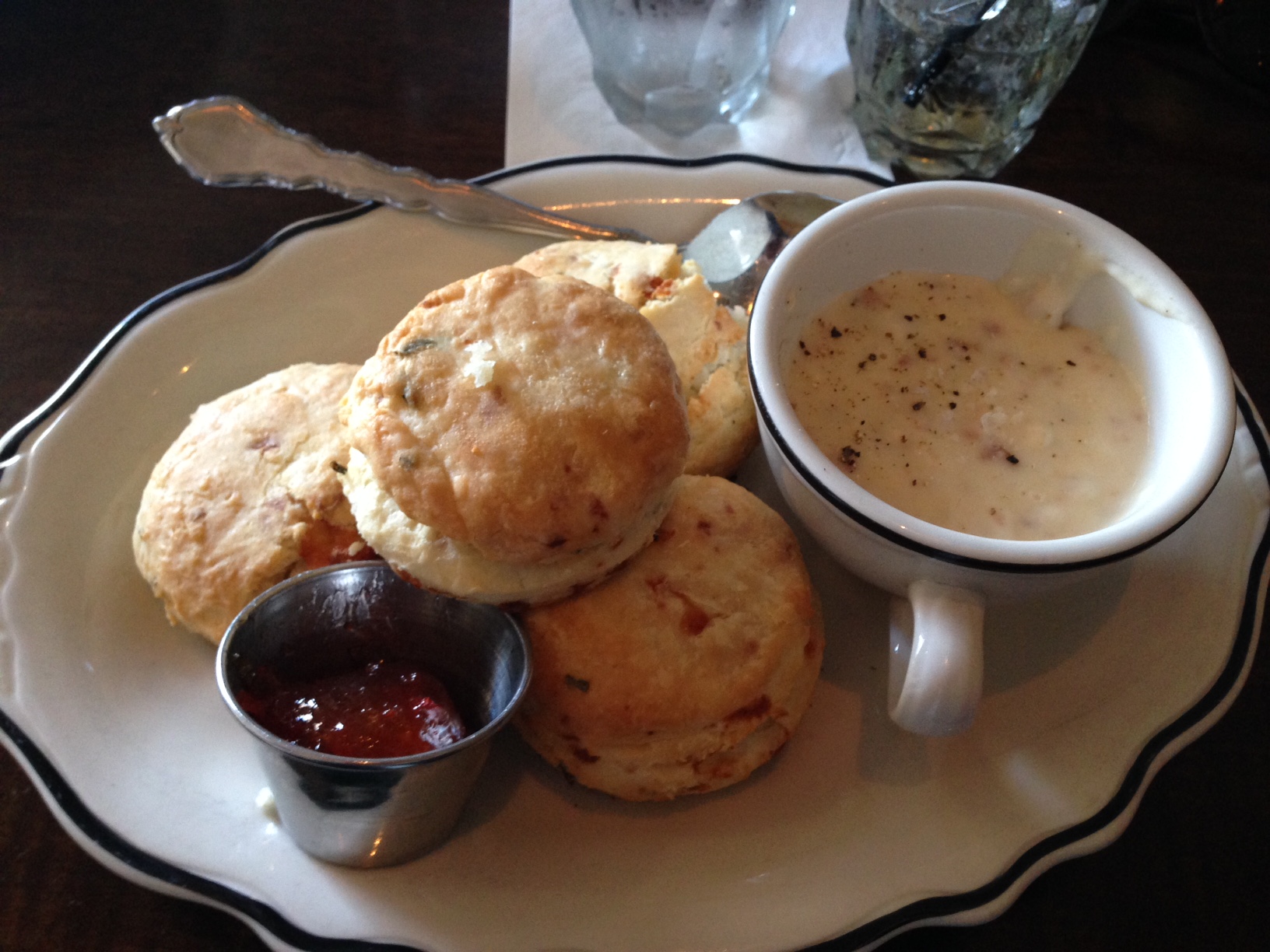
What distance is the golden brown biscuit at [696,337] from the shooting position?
145 cm

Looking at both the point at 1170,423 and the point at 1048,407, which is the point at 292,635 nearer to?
the point at 1048,407

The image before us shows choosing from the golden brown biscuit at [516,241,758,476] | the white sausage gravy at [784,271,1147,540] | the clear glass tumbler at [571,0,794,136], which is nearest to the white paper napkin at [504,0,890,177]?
the clear glass tumbler at [571,0,794,136]

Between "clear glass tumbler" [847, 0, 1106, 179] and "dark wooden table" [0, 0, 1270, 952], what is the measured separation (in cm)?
21

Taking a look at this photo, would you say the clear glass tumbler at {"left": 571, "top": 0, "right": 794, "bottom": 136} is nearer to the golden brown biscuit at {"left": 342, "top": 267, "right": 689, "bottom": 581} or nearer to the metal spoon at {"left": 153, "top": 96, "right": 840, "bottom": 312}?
the metal spoon at {"left": 153, "top": 96, "right": 840, "bottom": 312}

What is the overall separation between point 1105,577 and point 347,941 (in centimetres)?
121

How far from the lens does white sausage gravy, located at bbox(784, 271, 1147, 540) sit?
1.23 metres

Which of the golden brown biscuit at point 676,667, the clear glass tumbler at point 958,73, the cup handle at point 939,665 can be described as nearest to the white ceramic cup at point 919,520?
the cup handle at point 939,665

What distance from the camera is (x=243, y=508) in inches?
52.1

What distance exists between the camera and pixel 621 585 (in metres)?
1.23

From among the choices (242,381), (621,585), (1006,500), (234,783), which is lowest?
(234,783)

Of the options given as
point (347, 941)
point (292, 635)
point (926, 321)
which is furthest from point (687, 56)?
point (347, 941)

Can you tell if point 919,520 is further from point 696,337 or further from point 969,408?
point 696,337

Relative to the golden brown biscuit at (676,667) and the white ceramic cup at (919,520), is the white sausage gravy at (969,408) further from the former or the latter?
the golden brown biscuit at (676,667)

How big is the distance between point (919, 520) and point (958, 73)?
1351mm
